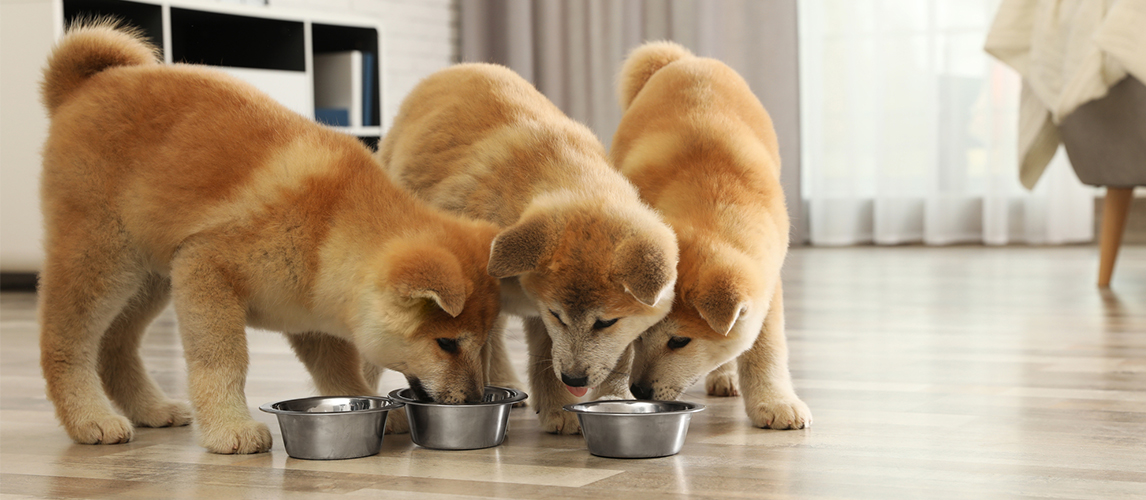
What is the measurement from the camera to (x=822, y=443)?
1997 millimetres

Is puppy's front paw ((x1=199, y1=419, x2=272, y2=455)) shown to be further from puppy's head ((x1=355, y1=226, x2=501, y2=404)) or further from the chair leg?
the chair leg

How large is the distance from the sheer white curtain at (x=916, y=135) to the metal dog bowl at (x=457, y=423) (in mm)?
5139

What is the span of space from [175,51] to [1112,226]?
14.2 feet

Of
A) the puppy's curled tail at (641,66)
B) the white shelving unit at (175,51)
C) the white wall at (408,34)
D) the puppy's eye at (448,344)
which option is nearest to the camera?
the puppy's eye at (448,344)

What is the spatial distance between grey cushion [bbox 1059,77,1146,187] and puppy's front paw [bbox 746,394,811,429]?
2710 millimetres

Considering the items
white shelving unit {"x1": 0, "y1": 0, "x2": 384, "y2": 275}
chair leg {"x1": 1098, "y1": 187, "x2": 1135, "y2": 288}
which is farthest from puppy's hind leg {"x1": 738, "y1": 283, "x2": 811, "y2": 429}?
white shelving unit {"x1": 0, "y1": 0, "x2": 384, "y2": 275}

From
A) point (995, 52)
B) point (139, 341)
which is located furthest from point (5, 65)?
point (995, 52)

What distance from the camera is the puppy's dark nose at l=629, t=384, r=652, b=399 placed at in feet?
6.77

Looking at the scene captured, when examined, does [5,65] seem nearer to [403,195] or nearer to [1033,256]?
[403,195]

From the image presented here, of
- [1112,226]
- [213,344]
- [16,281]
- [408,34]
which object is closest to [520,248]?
[213,344]

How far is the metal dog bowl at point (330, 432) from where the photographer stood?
189 cm

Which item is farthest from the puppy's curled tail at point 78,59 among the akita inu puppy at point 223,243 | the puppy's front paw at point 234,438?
the puppy's front paw at point 234,438

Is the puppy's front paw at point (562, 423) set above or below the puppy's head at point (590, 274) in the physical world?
below

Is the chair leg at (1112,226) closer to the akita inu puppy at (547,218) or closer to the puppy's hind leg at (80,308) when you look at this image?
the akita inu puppy at (547,218)
